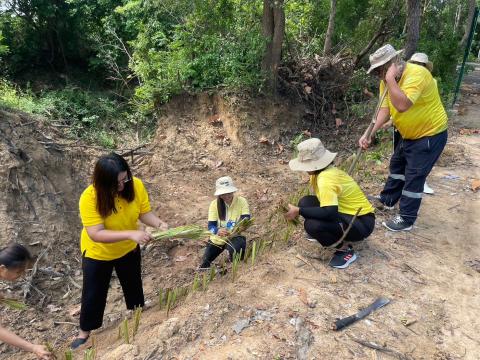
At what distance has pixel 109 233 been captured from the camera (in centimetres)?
281

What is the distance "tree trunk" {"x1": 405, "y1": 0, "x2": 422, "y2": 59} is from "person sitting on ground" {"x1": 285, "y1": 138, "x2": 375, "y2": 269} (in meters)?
5.47

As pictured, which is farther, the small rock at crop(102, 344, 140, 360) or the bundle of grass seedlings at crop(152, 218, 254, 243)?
the bundle of grass seedlings at crop(152, 218, 254, 243)

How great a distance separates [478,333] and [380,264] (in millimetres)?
937

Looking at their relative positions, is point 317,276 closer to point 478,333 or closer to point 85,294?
point 478,333

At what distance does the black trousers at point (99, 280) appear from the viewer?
3.11 metres

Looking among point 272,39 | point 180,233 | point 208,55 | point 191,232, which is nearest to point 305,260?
point 191,232

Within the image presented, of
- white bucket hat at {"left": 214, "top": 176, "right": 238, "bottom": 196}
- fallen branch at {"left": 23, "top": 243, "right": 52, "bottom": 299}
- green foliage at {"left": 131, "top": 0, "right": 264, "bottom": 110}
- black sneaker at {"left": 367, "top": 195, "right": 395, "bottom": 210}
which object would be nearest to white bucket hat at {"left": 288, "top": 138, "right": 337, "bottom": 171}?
white bucket hat at {"left": 214, "top": 176, "right": 238, "bottom": 196}

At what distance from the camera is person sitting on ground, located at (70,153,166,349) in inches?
107

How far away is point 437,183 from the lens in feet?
18.7

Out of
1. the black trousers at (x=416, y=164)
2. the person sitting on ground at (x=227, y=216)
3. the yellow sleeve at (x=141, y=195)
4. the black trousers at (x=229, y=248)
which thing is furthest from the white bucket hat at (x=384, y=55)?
the yellow sleeve at (x=141, y=195)

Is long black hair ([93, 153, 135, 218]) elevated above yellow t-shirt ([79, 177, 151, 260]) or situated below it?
above

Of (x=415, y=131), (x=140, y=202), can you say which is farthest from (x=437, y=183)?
(x=140, y=202)

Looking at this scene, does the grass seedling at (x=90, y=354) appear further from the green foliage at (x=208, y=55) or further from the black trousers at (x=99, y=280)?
the green foliage at (x=208, y=55)

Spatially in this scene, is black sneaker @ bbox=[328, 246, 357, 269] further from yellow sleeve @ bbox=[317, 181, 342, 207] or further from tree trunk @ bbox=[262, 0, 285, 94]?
tree trunk @ bbox=[262, 0, 285, 94]
